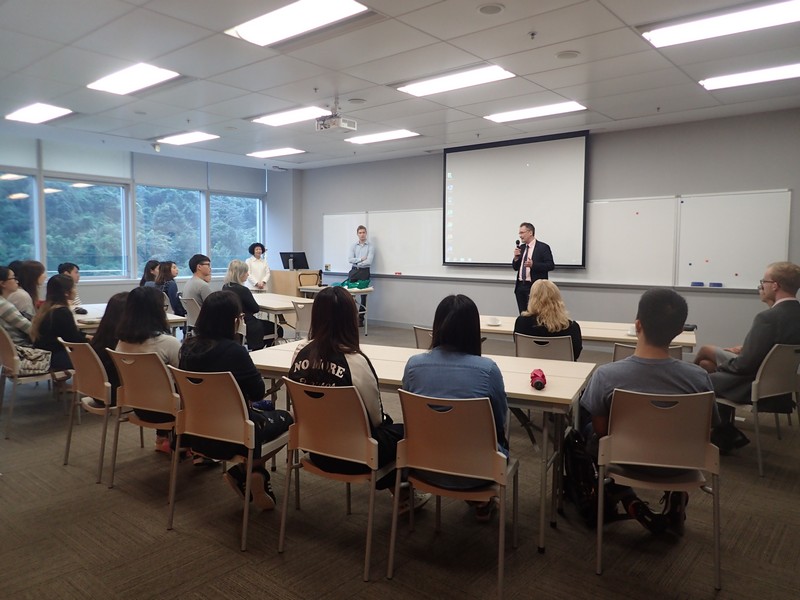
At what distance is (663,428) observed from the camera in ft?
7.00

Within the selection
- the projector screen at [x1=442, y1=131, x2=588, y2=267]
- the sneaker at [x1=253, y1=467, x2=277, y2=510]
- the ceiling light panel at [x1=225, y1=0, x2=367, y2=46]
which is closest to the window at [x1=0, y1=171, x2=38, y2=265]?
the ceiling light panel at [x1=225, y1=0, x2=367, y2=46]

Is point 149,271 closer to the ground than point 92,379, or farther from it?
farther from it

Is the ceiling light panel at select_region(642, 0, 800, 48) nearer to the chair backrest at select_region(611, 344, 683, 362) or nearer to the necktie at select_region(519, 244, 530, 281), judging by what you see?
the chair backrest at select_region(611, 344, 683, 362)

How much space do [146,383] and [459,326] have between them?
1761 mm

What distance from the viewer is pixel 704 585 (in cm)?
220

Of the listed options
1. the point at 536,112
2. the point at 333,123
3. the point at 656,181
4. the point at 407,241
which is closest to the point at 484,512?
the point at 333,123

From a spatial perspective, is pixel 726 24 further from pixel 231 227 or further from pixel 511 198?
pixel 231 227

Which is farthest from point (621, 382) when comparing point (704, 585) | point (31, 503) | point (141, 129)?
point (141, 129)

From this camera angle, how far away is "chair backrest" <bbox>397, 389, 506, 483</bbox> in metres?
2.02

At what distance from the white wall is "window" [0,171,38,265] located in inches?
215

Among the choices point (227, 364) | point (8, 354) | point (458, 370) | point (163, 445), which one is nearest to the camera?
point (458, 370)

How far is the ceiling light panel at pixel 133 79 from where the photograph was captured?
15.8 ft

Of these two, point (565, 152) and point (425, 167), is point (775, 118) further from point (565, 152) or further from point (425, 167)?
point (425, 167)

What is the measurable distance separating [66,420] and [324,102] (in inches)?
151
